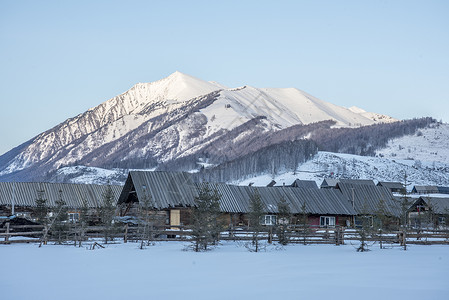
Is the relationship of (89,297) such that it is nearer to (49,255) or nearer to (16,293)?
(16,293)

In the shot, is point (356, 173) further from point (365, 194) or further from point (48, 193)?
point (48, 193)

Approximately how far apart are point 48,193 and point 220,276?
40273mm

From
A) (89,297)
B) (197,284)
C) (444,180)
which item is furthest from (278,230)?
(444,180)

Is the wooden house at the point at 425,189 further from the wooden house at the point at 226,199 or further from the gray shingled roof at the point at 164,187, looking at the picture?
the gray shingled roof at the point at 164,187

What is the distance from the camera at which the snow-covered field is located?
48.4 feet

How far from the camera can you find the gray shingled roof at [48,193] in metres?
53.4

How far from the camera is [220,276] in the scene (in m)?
18.1

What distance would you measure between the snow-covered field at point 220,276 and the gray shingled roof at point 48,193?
2877 cm

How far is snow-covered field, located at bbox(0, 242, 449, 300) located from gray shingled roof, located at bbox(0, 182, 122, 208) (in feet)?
94.4

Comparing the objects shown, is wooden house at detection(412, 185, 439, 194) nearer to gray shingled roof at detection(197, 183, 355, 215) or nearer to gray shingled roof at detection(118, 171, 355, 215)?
gray shingled roof at detection(118, 171, 355, 215)

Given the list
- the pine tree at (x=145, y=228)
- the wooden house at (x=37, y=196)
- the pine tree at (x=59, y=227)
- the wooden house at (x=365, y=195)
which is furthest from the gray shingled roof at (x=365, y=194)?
the pine tree at (x=59, y=227)

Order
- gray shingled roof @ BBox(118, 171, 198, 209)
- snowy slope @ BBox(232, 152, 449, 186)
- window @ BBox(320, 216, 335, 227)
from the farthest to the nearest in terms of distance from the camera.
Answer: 1. snowy slope @ BBox(232, 152, 449, 186)
2. window @ BBox(320, 216, 335, 227)
3. gray shingled roof @ BBox(118, 171, 198, 209)

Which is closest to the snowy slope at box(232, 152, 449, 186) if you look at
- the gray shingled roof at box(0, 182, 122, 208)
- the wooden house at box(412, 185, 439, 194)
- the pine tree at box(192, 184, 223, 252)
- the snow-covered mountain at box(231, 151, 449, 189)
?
the snow-covered mountain at box(231, 151, 449, 189)

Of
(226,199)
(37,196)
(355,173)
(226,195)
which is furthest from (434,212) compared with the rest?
(355,173)
